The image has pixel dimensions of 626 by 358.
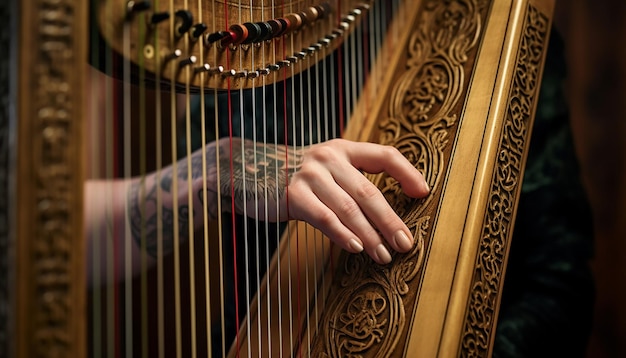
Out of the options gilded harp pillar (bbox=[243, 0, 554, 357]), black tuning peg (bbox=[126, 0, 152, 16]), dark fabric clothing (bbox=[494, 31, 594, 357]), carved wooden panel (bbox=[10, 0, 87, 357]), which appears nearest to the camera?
carved wooden panel (bbox=[10, 0, 87, 357])

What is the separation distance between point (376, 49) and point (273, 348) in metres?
0.61

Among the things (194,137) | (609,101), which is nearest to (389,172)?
(194,137)

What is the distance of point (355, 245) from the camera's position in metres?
0.89

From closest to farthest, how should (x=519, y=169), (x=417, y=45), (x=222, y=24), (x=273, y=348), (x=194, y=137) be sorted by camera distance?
(x=222, y=24)
(x=273, y=348)
(x=519, y=169)
(x=417, y=45)
(x=194, y=137)

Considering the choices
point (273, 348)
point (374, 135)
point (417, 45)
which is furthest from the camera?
point (417, 45)

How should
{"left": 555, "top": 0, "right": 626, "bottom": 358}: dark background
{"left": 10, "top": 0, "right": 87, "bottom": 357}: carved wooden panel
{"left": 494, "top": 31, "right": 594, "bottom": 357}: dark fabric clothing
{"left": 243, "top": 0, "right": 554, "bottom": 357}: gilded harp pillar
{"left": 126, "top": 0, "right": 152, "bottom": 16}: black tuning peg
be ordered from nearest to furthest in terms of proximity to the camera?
{"left": 10, "top": 0, "right": 87, "bottom": 357}: carved wooden panel, {"left": 126, "top": 0, "right": 152, "bottom": 16}: black tuning peg, {"left": 243, "top": 0, "right": 554, "bottom": 357}: gilded harp pillar, {"left": 494, "top": 31, "right": 594, "bottom": 357}: dark fabric clothing, {"left": 555, "top": 0, "right": 626, "bottom": 358}: dark background

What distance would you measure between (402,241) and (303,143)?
0.20m

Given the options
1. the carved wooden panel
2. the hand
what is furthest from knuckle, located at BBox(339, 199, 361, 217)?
the carved wooden panel

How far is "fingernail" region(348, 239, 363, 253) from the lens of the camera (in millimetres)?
889

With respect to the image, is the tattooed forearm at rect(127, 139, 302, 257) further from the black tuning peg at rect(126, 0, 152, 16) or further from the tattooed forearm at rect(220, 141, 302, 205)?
the black tuning peg at rect(126, 0, 152, 16)

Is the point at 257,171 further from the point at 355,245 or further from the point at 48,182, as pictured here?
the point at 48,182

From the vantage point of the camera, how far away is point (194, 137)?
1401 mm

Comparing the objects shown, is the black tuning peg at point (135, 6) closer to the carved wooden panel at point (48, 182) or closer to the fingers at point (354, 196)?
the carved wooden panel at point (48, 182)

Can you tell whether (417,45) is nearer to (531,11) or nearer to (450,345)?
(531,11)
